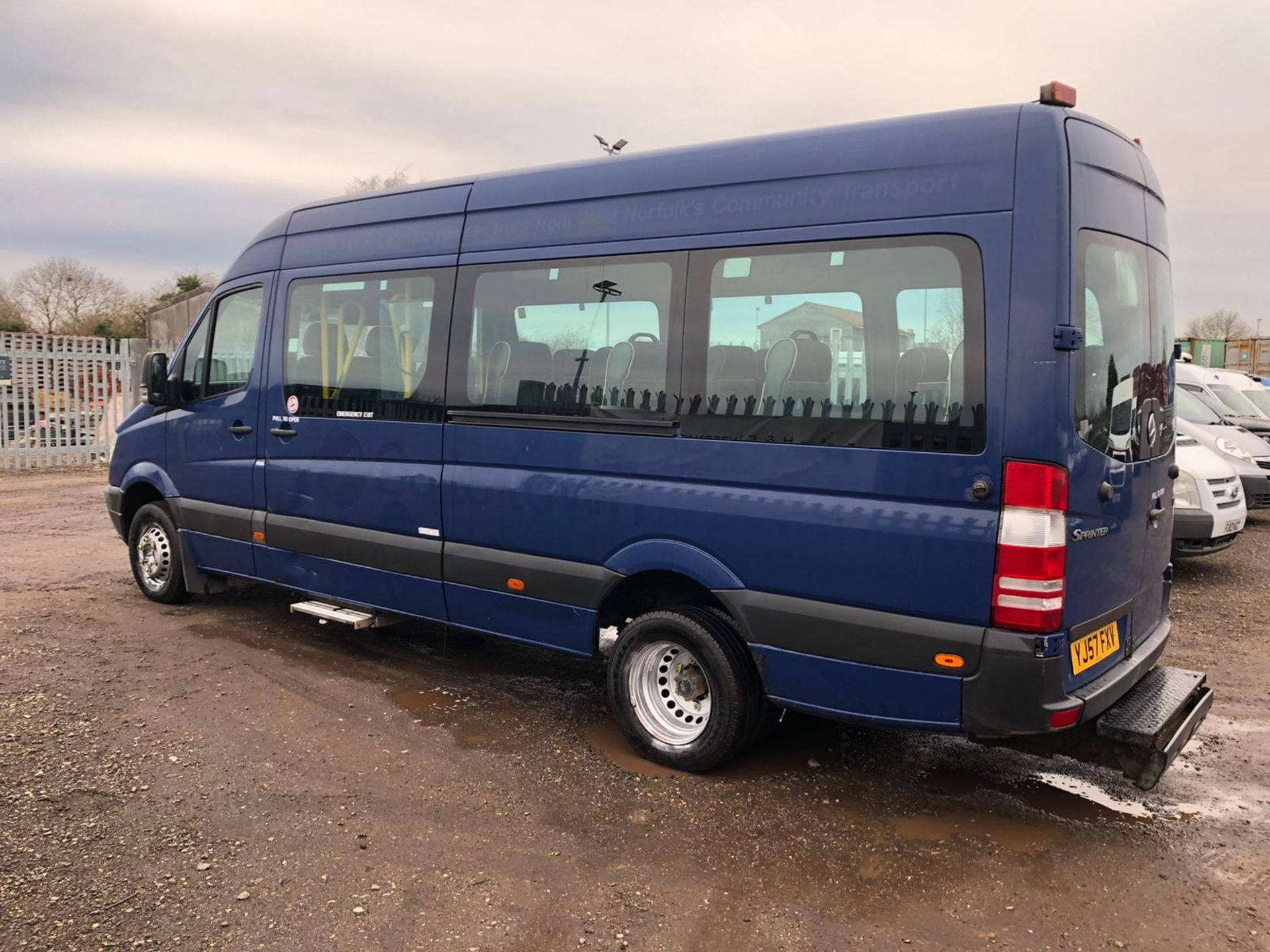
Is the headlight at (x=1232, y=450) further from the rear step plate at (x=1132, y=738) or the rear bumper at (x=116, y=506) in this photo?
the rear bumper at (x=116, y=506)

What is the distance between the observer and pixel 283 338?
6293mm

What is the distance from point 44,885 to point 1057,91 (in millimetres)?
4714

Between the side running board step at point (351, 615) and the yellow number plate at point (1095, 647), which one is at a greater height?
the yellow number plate at point (1095, 647)

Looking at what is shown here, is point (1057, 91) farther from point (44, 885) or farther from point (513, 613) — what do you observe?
point (44, 885)

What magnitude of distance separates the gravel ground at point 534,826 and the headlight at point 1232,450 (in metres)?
5.65

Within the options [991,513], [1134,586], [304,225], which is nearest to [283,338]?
[304,225]

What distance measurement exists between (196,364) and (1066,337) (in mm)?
5973

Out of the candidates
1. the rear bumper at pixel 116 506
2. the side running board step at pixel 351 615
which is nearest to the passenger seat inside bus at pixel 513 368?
the side running board step at pixel 351 615

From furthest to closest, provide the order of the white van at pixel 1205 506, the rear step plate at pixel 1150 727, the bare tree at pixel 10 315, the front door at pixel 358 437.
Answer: the bare tree at pixel 10 315
the white van at pixel 1205 506
the front door at pixel 358 437
the rear step plate at pixel 1150 727

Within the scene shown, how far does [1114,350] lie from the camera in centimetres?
383

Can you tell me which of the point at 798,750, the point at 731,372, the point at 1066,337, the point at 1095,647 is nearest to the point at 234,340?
the point at 731,372

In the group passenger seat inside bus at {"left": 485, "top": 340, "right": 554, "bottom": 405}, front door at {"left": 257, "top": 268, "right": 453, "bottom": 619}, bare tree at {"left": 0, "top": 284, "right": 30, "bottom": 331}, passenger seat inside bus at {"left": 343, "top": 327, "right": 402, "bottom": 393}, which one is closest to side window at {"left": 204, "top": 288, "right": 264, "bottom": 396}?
front door at {"left": 257, "top": 268, "right": 453, "bottom": 619}

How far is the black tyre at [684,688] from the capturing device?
4215mm

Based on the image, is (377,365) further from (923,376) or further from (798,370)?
(923,376)
